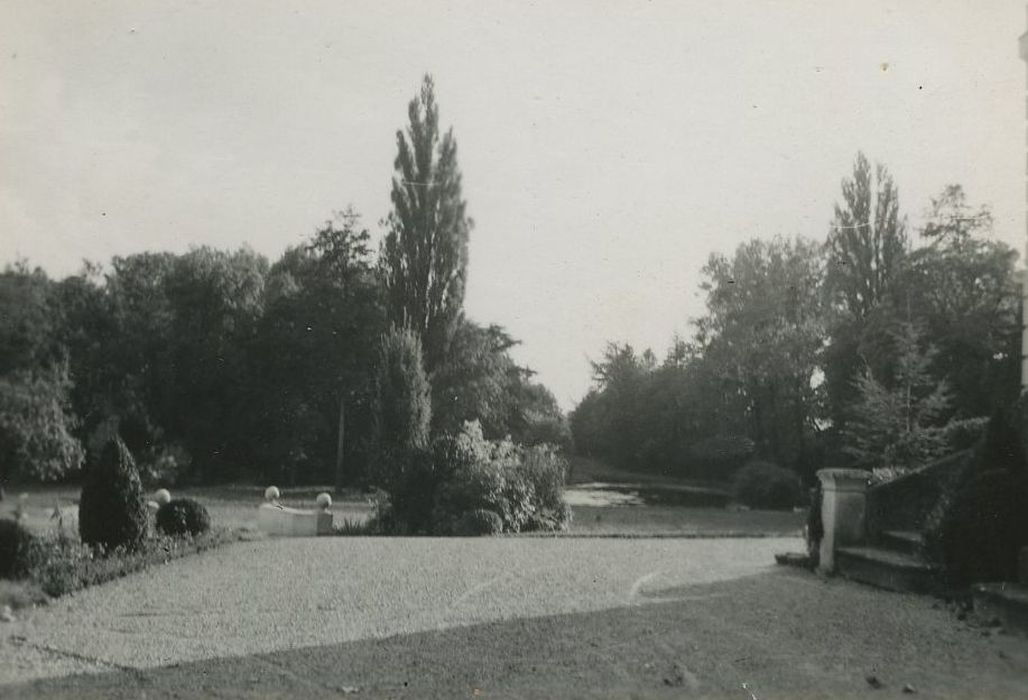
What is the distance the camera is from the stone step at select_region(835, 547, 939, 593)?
7.83m

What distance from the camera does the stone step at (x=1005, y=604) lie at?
6273mm

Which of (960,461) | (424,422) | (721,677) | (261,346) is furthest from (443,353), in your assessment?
(721,677)

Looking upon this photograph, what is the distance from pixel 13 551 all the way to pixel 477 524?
783 cm

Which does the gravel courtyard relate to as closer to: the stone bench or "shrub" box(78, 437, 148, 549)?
"shrub" box(78, 437, 148, 549)

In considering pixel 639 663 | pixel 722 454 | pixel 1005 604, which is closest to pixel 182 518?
pixel 639 663

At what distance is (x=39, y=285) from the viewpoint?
2425 centimetres

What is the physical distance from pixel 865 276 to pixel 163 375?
25.3m

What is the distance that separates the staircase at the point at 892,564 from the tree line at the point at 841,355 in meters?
5.18

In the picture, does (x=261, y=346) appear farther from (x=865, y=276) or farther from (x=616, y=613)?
(x=616, y=613)

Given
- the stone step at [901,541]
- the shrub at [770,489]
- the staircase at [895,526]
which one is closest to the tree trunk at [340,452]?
the shrub at [770,489]

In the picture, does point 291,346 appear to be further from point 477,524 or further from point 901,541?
point 901,541

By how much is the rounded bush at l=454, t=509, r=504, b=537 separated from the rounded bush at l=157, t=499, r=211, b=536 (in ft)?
14.4

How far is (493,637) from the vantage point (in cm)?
608

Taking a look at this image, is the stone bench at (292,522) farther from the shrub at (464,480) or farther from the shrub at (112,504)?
the shrub at (112,504)
